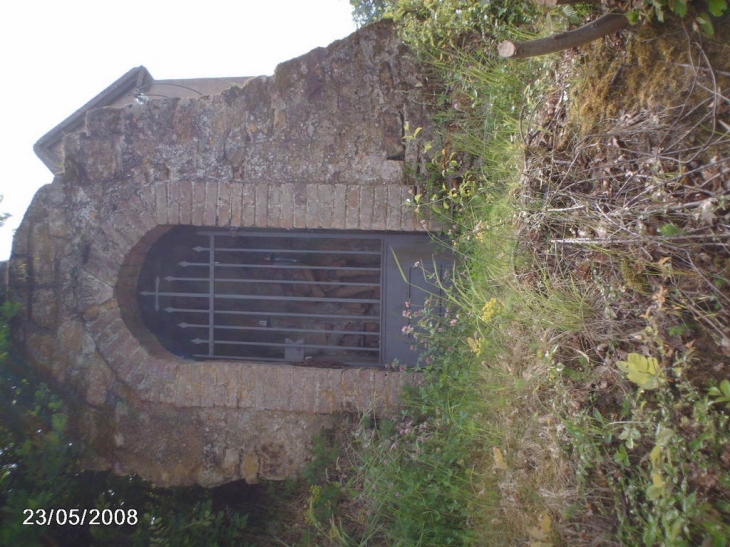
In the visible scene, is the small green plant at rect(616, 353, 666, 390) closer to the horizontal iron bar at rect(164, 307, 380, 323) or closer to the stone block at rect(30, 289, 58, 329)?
the horizontal iron bar at rect(164, 307, 380, 323)

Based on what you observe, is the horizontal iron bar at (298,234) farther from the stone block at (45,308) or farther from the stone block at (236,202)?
the stone block at (45,308)

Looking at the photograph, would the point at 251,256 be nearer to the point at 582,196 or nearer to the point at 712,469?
the point at 582,196

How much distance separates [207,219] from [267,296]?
2.66 ft

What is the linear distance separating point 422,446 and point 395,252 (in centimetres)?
141

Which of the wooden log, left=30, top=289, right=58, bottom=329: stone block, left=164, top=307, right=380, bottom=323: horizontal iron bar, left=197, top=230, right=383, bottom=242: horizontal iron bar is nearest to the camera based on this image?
the wooden log

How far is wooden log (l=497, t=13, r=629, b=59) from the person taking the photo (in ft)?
7.82

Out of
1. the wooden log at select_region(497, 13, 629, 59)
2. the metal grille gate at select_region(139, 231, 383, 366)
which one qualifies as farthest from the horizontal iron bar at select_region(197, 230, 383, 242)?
the wooden log at select_region(497, 13, 629, 59)

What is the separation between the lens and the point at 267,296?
171 inches

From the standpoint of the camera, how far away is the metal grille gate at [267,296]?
169 inches

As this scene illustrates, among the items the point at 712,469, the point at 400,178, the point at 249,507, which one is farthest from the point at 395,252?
the point at 712,469

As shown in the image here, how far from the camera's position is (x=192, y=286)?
4.64 m

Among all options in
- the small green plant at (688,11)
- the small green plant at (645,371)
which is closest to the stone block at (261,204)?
the small green plant at (688,11)

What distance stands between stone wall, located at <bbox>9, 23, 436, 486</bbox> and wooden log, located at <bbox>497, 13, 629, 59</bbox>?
128 cm

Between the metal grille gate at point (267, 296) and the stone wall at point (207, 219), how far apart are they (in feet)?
1.30
